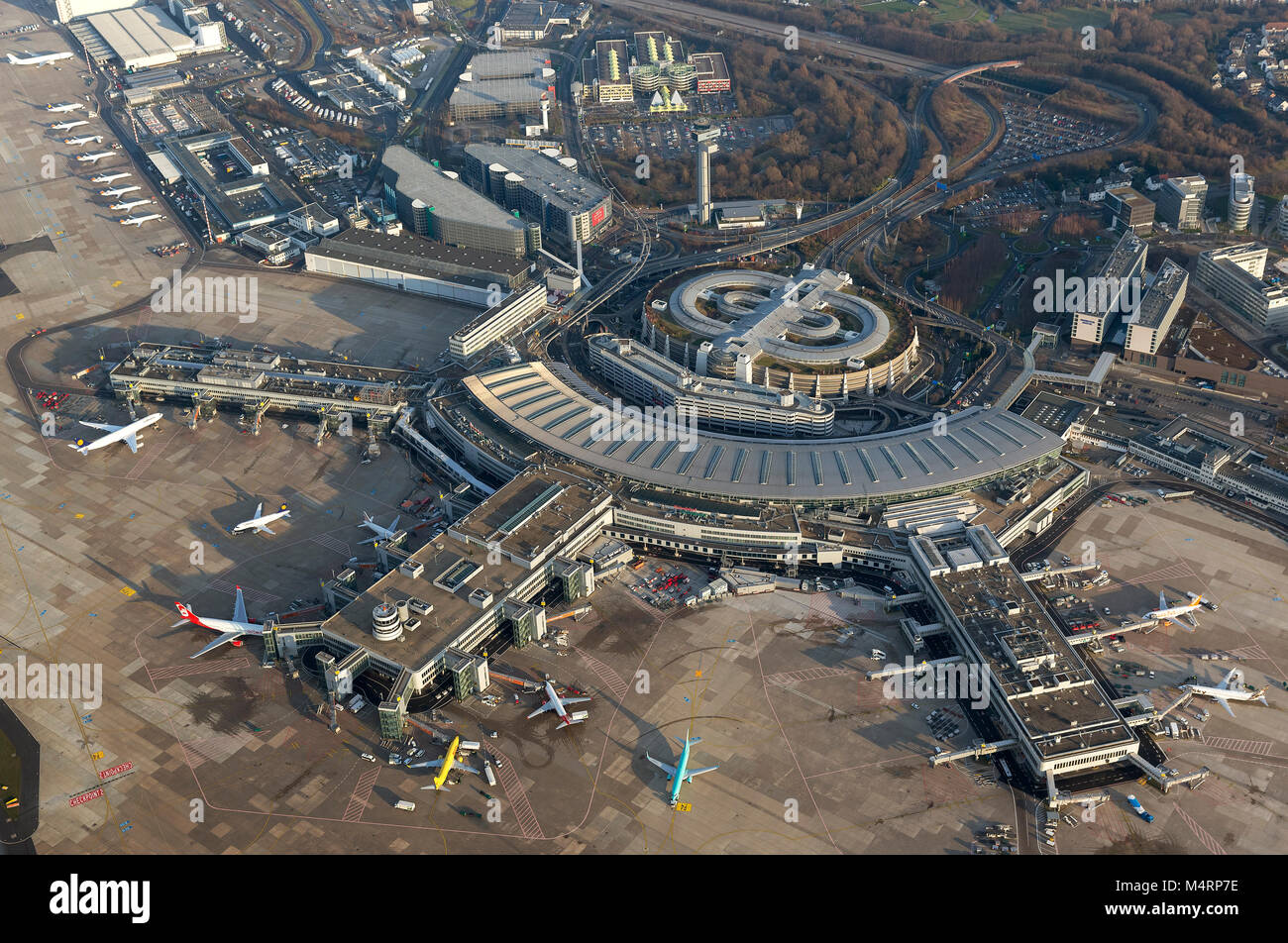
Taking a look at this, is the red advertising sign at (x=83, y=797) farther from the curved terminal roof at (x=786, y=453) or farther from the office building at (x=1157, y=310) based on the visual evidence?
the office building at (x=1157, y=310)

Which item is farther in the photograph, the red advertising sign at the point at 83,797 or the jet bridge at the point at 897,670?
the jet bridge at the point at 897,670

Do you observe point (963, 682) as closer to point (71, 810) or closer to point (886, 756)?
point (886, 756)

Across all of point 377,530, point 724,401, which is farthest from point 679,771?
point 724,401

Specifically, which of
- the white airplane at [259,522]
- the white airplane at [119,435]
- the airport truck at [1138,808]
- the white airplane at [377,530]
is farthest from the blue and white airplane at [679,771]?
the white airplane at [119,435]

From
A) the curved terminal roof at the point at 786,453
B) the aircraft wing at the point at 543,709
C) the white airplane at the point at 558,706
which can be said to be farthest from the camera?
the curved terminal roof at the point at 786,453

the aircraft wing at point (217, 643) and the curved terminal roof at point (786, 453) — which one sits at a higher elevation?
the curved terminal roof at point (786, 453)

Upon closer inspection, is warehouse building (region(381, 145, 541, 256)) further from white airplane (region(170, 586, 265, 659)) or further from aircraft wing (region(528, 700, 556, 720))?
aircraft wing (region(528, 700, 556, 720))

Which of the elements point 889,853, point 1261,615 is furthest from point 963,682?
point 1261,615
